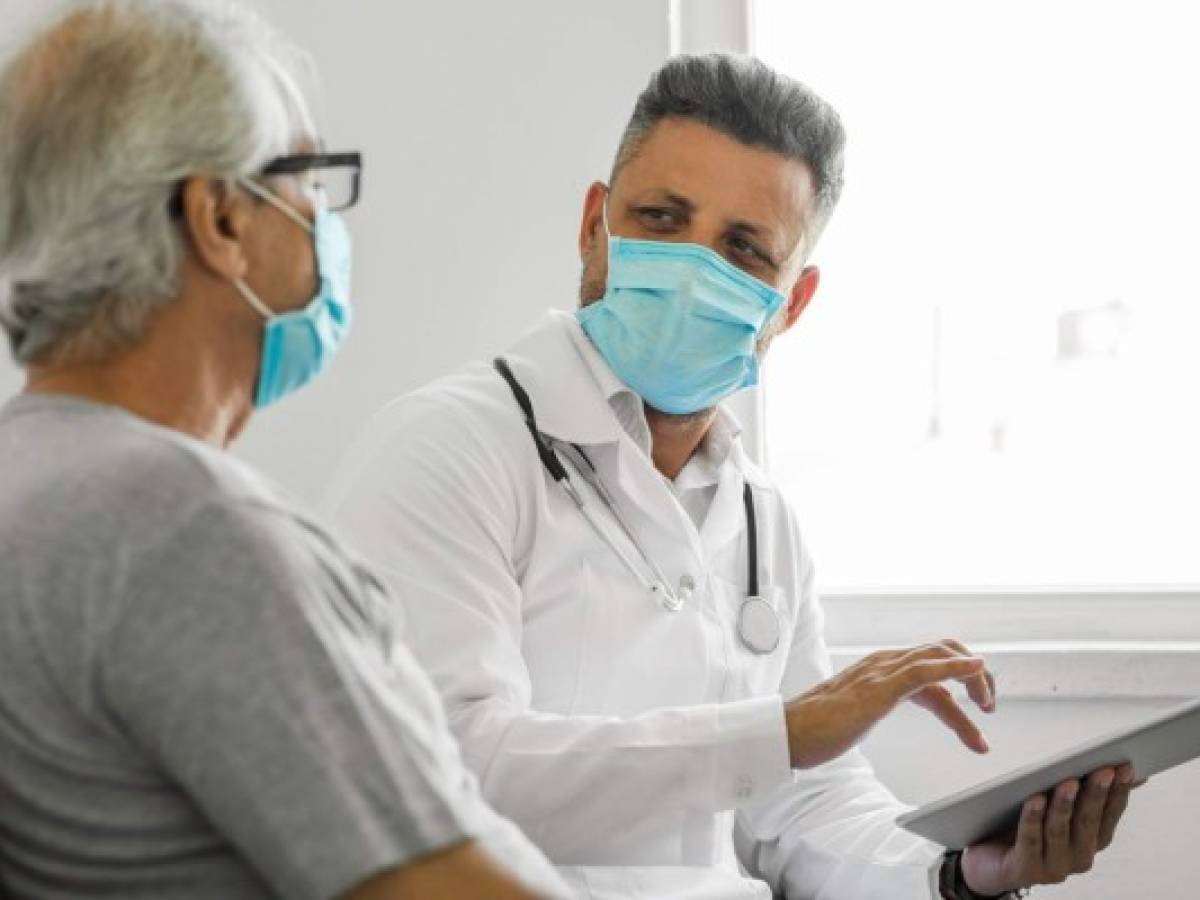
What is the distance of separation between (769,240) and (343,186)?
0.89m

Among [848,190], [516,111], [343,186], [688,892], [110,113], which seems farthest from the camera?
[848,190]

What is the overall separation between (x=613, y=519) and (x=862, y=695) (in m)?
0.38

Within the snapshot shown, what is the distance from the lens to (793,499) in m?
2.87

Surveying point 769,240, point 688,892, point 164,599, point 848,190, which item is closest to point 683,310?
point 769,240

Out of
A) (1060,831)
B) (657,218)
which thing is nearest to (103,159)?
(657,218)

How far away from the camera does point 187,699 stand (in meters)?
1.03

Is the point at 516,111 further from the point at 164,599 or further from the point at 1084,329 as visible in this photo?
the point at 164,599

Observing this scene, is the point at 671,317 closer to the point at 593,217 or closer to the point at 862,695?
the point at 593,217

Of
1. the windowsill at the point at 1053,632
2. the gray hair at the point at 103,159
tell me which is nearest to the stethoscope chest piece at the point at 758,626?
the windowsill at the point at 1053,632

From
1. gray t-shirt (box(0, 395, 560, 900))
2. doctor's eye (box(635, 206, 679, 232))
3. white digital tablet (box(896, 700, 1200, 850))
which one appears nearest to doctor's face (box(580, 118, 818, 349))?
doctor's eye (box(635, 206, 679, 232))

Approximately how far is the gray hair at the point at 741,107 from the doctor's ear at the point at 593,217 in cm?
3

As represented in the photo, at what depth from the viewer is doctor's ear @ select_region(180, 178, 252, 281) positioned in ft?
3.95

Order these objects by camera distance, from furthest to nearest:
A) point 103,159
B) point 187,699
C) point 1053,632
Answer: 1. point 1053,632
2. point 103,159
3. point 187,699

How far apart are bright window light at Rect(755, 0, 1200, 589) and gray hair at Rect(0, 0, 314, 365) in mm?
1738
